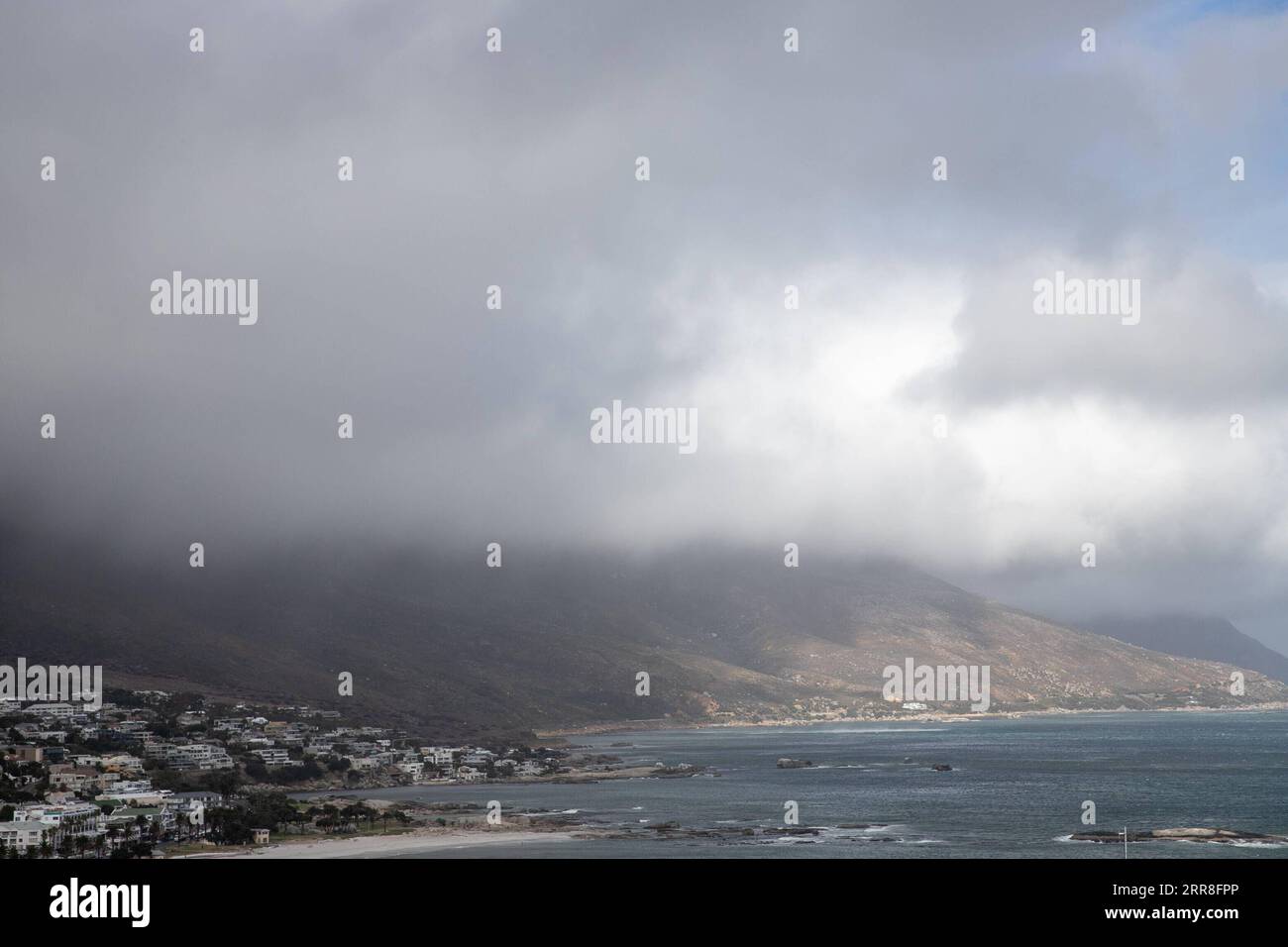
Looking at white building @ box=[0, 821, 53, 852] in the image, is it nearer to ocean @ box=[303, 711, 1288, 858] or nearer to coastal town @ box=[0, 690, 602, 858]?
coastal town @ box=[0, 690, 602, 858]

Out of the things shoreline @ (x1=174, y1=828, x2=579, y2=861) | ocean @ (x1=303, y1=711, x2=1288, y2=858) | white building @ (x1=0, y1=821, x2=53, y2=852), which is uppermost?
white building @ (x1=0, y1=821, x2=53, y2=852)

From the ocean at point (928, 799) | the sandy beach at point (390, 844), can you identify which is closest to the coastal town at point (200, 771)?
the sandy beach at point (390, 844)

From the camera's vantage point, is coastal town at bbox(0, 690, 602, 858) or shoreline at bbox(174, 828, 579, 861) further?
coastal town at bbox(0, 690, 602, 858)

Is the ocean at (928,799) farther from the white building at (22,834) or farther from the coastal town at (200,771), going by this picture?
the white building at (22,834)

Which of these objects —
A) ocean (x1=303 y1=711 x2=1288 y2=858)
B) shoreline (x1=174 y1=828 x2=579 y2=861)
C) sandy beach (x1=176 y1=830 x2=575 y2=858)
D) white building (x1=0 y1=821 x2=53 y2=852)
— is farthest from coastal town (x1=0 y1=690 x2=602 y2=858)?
ocean (x1=303 y1=711 x2=1288 y2=858)
